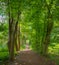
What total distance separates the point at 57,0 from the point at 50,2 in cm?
117

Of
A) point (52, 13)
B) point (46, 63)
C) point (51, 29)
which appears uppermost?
point (52, 13)

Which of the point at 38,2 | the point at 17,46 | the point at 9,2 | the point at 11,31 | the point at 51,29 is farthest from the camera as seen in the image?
the point at 17,46

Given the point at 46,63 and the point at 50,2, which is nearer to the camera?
the point at 46,63

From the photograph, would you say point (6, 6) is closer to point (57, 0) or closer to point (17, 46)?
point (57, 0)

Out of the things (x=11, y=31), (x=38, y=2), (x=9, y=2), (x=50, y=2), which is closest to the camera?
(x=9, y=2)

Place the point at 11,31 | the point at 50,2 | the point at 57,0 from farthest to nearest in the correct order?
the point at 50,2
the point at 57,0
the point at 11,31

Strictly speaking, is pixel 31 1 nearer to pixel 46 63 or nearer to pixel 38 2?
pixel 38 2

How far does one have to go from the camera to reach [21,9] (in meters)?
13.3

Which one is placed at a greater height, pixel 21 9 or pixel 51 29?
pixel 21 9

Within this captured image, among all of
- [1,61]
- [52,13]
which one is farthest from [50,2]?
[1,61]

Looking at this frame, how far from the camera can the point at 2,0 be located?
13062 millimetres

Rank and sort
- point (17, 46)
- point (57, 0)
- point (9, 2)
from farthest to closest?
point (17, 46)
point (57, 0)
point (9, 2)

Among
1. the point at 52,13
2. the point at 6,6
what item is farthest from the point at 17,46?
the point at 6,6

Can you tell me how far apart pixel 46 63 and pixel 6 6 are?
5.38 m
